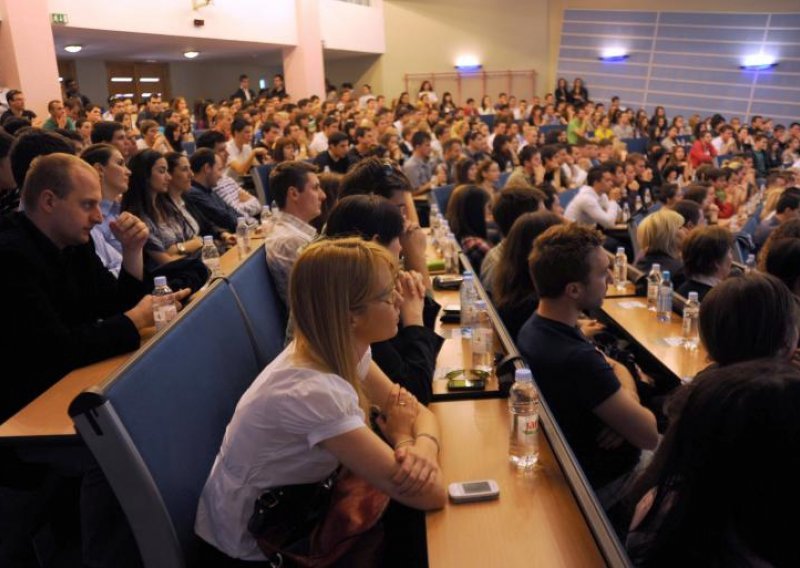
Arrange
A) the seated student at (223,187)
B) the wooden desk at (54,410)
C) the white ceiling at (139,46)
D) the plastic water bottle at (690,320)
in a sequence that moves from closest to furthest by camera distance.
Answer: the wooden desk at (54,410)
the plastic water bottle at (690,320)
the seated student at (223,187)
the white ceiling at (139,46)

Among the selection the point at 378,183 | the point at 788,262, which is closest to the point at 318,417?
the point at 378,183

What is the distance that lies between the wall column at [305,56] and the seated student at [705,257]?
1170cm

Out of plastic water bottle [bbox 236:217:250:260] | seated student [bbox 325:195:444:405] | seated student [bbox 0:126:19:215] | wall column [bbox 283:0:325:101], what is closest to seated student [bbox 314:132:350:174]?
plastic water bottle [bbox 236:217:250:260]

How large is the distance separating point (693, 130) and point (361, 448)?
14.3m

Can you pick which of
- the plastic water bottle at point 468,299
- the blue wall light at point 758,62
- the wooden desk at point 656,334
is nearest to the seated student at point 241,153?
the plastic water bottle at point 468,299

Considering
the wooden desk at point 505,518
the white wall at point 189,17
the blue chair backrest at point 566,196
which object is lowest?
the blue chair backrest at point 566,196

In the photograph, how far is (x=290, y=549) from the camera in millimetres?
1536

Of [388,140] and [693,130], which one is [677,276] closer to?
[388,140]

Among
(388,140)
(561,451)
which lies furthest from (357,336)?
(388,140)

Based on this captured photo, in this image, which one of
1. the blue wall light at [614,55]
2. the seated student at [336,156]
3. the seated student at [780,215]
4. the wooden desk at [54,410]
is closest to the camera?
the wooden desk at [54,410]

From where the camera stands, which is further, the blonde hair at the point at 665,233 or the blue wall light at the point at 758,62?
the blue wall light at the point at 758,62

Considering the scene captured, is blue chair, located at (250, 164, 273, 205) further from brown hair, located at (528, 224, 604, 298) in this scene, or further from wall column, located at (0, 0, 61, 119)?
brown hair, located at (528, 224, 604, 298)

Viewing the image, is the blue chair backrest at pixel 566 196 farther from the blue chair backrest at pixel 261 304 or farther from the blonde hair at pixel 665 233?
the blue chair backrest at pixel 261 304

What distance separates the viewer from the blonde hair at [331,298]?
1580 mm
